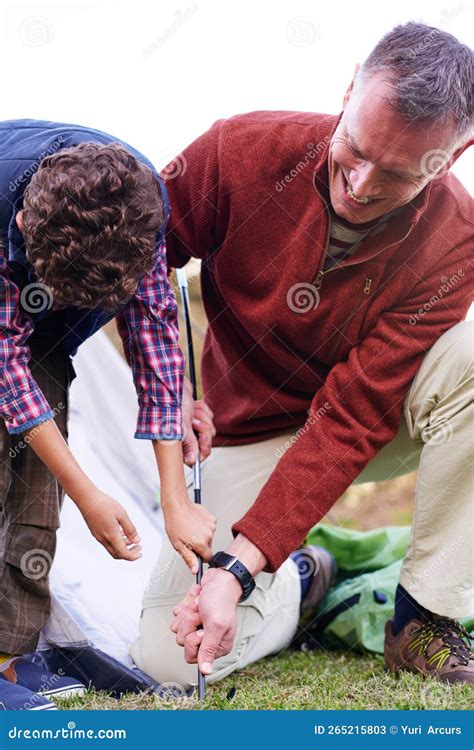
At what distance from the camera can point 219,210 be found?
5.76ft

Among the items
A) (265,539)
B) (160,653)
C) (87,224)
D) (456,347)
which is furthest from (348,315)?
(160,653)

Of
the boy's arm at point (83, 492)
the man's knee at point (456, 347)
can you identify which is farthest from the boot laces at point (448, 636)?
the boy's arm at point (83, 492)

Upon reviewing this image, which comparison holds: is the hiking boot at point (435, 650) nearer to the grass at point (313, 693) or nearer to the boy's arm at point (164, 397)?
the grass at point (313, 693)

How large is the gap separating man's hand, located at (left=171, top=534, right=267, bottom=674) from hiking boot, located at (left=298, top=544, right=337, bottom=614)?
20.1 inches

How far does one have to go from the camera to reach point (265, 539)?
5.16 feet

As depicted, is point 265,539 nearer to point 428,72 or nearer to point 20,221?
point 20,221

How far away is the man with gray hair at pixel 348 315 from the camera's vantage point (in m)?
1.52

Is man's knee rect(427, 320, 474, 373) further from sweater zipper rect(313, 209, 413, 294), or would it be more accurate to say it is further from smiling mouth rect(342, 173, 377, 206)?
smiling mouth rect(342, 173, 377, 206)

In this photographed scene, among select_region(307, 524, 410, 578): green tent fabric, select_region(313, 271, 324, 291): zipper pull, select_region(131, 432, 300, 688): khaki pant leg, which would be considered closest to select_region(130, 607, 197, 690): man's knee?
select_region(131, 432, 300, 688): khaki pant leg

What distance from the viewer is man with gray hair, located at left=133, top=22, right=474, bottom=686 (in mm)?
1519

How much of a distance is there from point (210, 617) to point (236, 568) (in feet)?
0.31

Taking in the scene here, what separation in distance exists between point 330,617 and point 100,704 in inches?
26.6

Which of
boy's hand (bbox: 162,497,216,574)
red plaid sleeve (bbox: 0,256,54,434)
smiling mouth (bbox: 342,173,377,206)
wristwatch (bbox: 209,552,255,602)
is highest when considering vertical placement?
smiling mouth (bbox: 342,173,377,206)
